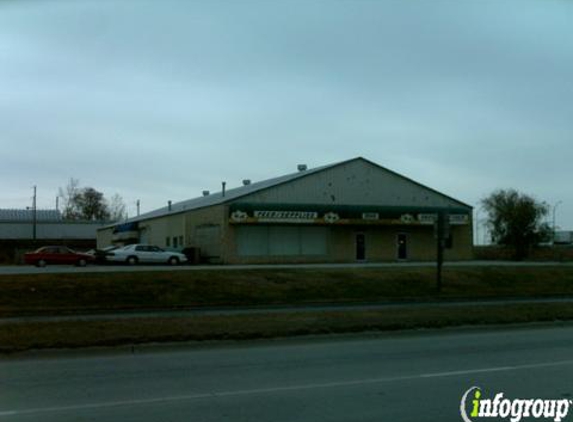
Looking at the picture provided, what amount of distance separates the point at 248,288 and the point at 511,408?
893 inches

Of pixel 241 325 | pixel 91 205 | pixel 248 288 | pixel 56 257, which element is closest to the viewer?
pixel 241 325

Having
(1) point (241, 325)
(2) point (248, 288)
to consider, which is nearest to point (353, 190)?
(2) point (248, 288)

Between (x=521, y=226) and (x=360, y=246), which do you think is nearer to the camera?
(x=360, y=246)

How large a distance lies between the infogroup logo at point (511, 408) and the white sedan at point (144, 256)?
138 ft

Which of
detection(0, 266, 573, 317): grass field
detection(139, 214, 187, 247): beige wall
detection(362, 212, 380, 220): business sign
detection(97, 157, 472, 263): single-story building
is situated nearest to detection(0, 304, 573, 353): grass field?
detection(0, 266, 573, 317): grass field

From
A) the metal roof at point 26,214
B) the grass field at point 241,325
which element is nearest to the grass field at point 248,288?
the grass field at point 241,325

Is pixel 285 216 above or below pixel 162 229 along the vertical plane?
above

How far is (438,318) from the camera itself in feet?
61.5

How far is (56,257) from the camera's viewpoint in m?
49.3

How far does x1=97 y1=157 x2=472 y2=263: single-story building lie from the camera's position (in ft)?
171

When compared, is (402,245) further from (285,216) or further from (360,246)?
(285,216)

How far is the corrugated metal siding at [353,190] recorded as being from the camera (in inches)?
2126

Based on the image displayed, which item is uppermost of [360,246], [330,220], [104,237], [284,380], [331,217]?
[331,217]

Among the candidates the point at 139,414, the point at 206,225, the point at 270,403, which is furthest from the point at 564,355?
the point at 206,225
